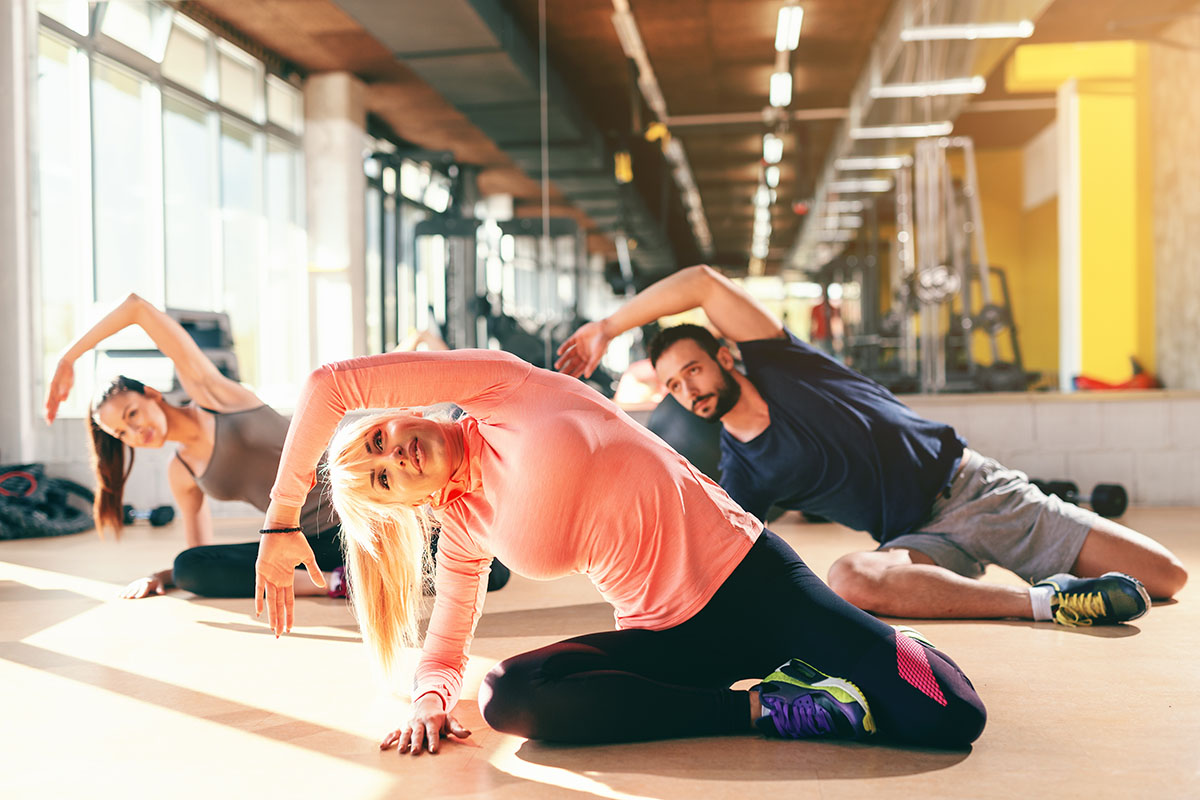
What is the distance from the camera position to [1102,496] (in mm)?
4508

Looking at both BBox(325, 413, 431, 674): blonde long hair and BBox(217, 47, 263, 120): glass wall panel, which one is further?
BBox(217, 47, 263, 120): glass wall panel

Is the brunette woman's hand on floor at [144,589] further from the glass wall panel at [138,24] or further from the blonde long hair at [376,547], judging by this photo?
the glass wall panel at [138,24]

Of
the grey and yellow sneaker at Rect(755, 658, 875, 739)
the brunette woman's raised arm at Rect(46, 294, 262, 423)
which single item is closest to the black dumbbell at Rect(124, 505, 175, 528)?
the brunette woman's raised arm at Rect(46, 294, 262, 423)

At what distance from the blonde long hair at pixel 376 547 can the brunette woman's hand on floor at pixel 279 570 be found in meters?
0.10

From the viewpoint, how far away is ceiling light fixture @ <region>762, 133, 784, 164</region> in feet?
31.5

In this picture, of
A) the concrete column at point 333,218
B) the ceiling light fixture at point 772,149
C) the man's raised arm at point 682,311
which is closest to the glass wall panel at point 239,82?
the concrete column at point 333,218

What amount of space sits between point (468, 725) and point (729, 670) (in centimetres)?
52

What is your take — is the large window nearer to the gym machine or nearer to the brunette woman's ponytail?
the brunette woman's ponytail

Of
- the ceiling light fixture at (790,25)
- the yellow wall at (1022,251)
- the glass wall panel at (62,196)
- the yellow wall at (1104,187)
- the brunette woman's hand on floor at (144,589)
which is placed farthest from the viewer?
the yellow wall at (1022,251)

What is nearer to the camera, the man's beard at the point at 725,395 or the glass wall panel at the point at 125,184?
the man's beard at the point at 725,395

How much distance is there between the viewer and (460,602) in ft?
5.60

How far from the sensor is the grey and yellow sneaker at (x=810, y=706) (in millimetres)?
1626

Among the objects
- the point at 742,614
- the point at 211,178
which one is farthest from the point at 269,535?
the point at 211,178

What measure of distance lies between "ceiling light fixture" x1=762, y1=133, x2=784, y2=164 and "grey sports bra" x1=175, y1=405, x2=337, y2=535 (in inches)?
282
